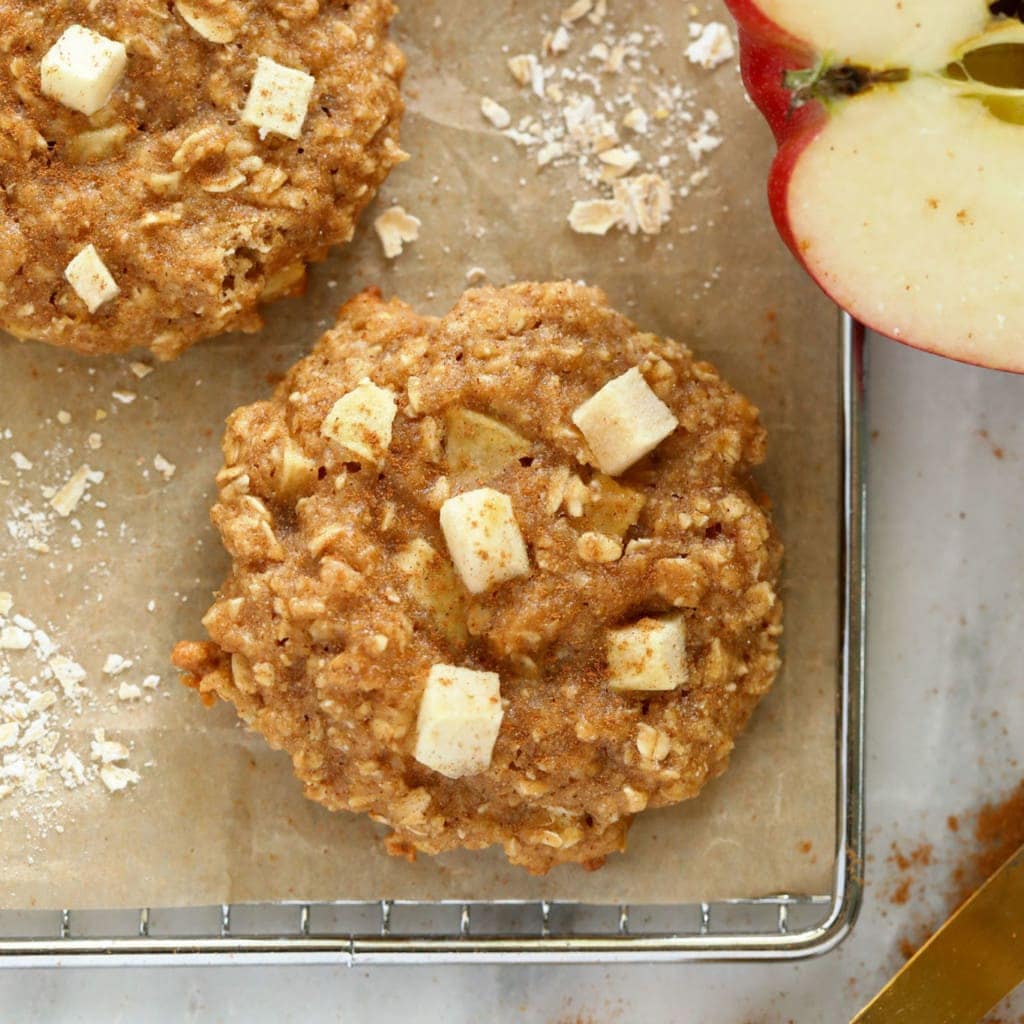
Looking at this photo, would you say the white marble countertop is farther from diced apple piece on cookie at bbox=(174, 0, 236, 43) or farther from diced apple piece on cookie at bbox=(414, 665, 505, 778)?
diced apple piece on cookie at bbox=(174, 0, 236, 43)

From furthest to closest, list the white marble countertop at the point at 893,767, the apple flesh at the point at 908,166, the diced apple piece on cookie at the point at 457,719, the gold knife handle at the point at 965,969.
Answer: the white marble countertop at the point at 893,767, the gold knife handle at the point at 965,969, the diced apple piece on cookie at the point at 457,719, the apple flesh at the point at 908,166

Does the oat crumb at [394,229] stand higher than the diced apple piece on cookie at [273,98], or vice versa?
the diced apple piece on cookie at [273,98]

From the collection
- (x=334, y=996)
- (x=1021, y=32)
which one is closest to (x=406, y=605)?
(x=334, y=996)

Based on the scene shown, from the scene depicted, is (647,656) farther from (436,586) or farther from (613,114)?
(613,114)

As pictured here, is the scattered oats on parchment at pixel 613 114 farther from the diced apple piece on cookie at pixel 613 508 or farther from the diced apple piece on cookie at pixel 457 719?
the diced apple piece on cookie at pixel 457 719

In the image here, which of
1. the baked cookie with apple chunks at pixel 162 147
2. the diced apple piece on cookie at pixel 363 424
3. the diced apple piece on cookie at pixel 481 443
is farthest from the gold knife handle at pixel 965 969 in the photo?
the baked cookie with apple chunks at pixel 162 147

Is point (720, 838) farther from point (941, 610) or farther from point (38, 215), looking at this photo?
point (38, 215)

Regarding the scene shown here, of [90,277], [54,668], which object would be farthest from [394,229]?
[54,668]

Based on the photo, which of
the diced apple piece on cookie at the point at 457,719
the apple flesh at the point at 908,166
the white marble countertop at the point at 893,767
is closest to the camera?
the apple flesh at the point at 908,166
